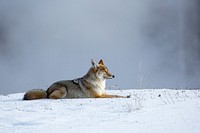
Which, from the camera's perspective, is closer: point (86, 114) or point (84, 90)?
point (86, 114)

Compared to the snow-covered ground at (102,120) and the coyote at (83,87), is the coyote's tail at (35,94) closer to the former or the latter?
the coyote at (83,87)

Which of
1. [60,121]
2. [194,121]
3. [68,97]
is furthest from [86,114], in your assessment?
[68,97]

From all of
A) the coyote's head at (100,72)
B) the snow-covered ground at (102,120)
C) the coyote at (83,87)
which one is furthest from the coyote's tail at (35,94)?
the snow-covered ground at (102,120)

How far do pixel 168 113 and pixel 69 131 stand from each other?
2.34 m

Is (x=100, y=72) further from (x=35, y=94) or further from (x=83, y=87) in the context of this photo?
(x=35, y=94)

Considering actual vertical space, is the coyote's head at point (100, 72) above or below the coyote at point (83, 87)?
above

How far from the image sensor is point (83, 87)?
14.8m

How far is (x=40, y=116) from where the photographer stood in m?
8.97

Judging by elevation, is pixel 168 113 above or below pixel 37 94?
above

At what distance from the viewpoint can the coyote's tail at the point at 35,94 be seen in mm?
13992

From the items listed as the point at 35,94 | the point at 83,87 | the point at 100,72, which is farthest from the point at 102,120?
the point at 100,72

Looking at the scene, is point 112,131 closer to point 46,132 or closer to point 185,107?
point 46,132

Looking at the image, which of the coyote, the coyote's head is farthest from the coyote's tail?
the coyote's head

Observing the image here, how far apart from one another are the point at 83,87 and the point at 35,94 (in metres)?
1.91
